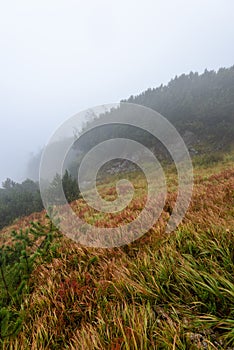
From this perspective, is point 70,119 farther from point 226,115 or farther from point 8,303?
point 226,115

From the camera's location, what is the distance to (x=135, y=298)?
294 cm

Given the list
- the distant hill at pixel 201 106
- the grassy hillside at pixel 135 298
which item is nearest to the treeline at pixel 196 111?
the distant hill at pixel 201 106

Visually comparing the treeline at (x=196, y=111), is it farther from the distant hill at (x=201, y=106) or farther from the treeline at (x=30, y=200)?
the treeline at (x=30, y=200)

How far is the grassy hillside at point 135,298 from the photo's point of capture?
7.38 feet

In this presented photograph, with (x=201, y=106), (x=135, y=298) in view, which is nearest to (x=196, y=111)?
(x=201, y=106)

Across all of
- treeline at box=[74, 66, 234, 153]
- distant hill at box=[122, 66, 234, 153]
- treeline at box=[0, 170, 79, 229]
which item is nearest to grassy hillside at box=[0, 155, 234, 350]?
treeline at box=[0, 170, 79, 229]

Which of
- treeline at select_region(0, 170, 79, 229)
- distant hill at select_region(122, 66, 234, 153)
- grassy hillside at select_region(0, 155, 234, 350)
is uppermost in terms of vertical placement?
distant hill at select_region(122, 66, 234, 153)

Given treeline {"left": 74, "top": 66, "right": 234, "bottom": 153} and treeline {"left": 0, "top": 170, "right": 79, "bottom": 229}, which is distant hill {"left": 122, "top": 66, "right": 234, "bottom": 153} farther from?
treeline {"left": 0, "top": 170, "right": 79, "bottom": 229}

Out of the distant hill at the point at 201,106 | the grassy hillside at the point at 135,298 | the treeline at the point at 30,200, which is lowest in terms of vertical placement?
the grassy hillside at the point at 135,298

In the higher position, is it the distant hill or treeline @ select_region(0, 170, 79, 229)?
the distant hill

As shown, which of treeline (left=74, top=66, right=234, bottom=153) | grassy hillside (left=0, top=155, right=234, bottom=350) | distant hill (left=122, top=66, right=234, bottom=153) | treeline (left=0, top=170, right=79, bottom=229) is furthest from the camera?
treeline (left=74, top=66, right=234, bottom=153)

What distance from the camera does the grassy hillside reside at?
2250 mm

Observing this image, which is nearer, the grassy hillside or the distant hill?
the grassy hillside

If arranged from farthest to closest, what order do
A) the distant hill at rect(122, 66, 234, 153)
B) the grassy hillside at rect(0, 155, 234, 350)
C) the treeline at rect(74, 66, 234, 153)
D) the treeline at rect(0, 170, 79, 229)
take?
1. the treeline at rect(74, 66, 234, 153)
2. the distant hill at rect(122, 66, 234, 153)
3. the treeline at rect(0, 170, 79, 229)
4. the grassy hillside at rect(0, 155, 234, 350)
